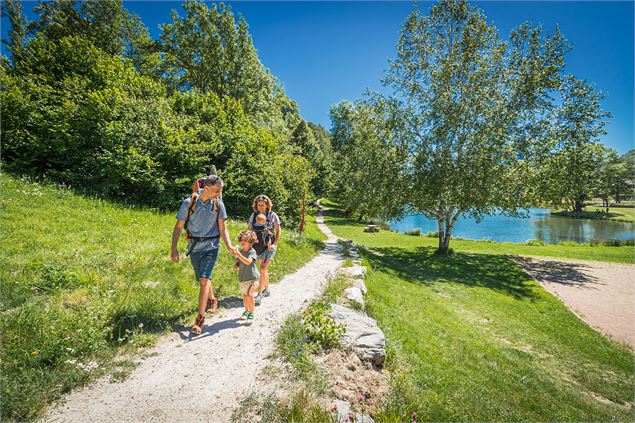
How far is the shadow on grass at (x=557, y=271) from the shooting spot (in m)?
16.5

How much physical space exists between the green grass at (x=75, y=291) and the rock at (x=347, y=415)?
3318mm

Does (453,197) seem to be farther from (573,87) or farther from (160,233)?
(160,233)

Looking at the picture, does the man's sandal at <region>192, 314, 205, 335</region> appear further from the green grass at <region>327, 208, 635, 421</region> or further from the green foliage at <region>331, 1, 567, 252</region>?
the green foliage at <region>331, 1, 567, 252</region>

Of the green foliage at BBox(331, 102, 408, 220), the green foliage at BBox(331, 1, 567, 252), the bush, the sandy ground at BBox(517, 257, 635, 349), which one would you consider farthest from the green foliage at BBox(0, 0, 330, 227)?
the sandy ground at BBox(517, 257, 635, 349)

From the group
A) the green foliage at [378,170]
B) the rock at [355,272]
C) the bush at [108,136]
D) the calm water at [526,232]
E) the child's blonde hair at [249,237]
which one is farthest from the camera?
the calm water at [526,232]

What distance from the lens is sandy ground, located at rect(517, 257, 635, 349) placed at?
11.2 metres

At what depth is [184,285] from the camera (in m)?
7.05

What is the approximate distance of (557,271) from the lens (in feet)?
60.5

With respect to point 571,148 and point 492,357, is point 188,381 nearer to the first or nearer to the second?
point 492,357

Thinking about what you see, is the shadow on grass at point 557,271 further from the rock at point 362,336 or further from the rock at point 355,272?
the rock at point 362,336

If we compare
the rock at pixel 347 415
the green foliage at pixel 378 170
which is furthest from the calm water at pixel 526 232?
the rock at pixel 347 415

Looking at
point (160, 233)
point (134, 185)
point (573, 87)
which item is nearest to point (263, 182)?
point (134, 185)

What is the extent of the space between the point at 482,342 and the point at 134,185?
16983 millimetres

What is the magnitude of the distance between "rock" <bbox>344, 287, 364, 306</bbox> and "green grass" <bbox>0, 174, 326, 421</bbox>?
9.61 ft
